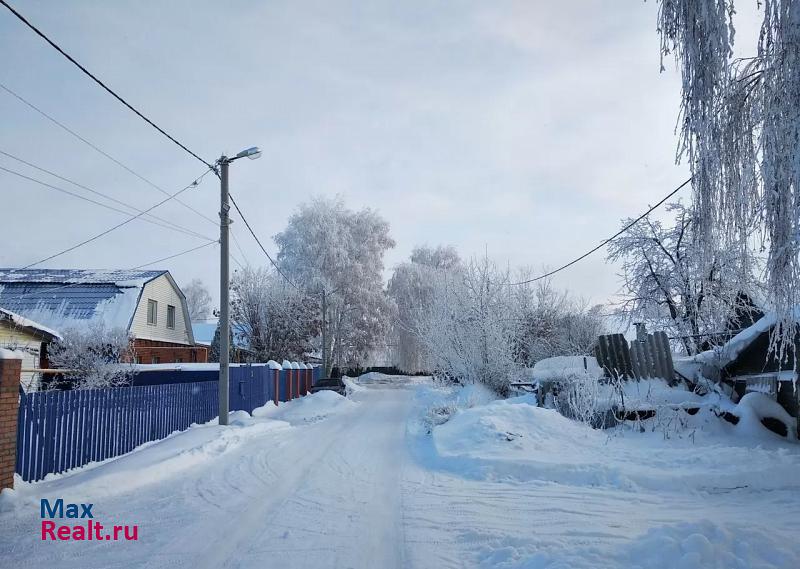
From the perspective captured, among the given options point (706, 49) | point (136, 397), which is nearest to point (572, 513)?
point (706, 49)

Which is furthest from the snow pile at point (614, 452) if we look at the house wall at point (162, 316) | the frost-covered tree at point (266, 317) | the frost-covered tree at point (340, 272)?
the frost-covered tree at point (340, 272)

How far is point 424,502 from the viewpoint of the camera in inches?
281

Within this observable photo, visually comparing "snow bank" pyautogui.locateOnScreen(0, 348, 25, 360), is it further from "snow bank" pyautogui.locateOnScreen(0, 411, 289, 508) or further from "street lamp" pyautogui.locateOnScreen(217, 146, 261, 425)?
"street lamp" pyautogui.locateOnScreen(217, 146, 261, 425)

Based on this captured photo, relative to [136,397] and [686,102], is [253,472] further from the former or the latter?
[686,102]

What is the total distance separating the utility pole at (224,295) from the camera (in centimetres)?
1406

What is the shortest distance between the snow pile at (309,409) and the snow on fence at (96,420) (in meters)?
2.90

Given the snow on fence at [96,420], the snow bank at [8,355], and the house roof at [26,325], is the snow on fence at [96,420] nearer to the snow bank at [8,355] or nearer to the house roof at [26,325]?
the snow bank at [8,355]

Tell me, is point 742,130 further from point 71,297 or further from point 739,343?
point 71,297

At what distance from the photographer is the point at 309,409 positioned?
798 inches

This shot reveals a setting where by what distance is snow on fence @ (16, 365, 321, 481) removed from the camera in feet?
26.1

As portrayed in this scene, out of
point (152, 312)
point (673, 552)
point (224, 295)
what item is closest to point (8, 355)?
point (224, 295)

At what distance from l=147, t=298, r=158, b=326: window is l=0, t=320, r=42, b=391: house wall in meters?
7.80

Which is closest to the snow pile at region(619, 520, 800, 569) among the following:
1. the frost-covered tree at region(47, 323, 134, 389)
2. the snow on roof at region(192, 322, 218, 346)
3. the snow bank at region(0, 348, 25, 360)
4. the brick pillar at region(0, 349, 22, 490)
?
the brick pillar at region(0, 349, 22, 490)

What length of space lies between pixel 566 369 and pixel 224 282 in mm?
9014
